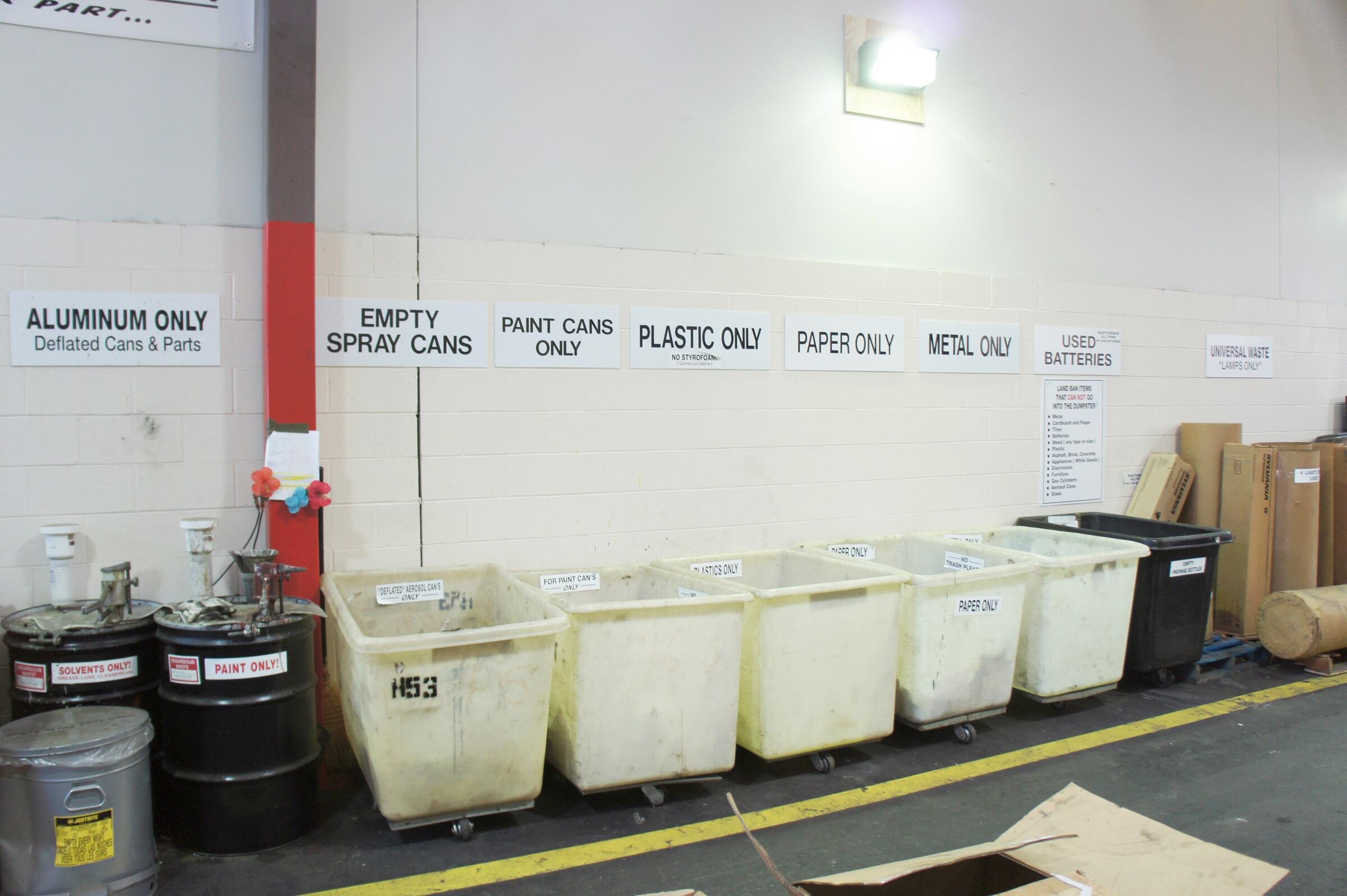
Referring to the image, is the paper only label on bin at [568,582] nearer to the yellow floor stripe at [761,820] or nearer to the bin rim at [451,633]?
the bin rim at [451,633]

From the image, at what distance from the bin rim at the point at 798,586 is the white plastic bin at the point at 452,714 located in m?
0.75

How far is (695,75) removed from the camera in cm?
400

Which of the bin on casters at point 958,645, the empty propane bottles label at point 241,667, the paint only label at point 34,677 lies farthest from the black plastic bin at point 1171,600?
the paint only label at point 34,677

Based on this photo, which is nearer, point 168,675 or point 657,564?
point 168,675

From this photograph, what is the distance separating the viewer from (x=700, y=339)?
3.96 m

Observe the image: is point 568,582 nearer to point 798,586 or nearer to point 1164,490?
point 798,586

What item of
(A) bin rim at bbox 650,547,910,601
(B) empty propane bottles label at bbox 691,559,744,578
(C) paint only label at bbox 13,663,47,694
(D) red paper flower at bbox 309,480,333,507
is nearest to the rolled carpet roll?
(A) bin rim at bbox 650,547,910,601

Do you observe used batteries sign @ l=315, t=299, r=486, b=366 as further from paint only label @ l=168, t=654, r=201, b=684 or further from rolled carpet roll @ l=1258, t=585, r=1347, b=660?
rolled carpet roll @ l=1258, t=585, r=1347, b=660

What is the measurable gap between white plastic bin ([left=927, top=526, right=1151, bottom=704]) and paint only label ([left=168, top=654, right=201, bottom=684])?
3058 mm

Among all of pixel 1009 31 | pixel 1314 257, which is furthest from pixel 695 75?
pixel 1314 257

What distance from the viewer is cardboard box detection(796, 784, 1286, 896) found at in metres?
1.34

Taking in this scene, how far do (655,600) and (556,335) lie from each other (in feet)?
4.25

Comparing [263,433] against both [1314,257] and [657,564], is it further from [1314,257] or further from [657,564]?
[1314,257]

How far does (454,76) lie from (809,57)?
1.74 meters
